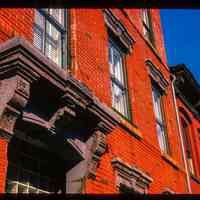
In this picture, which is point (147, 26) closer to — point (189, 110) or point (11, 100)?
point (189, 110)

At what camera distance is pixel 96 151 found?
5777 mm

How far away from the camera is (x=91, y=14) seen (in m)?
7.66

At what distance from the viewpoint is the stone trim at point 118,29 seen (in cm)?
849

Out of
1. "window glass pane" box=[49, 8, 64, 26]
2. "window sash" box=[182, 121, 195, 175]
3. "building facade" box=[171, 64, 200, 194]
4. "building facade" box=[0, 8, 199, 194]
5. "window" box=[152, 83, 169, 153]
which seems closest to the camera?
"building facade" box=[0, 8, 199, 194]

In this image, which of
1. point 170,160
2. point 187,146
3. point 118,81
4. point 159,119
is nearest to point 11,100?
point 118,81

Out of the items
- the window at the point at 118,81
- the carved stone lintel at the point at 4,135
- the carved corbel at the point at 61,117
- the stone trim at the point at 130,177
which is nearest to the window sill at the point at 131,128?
the window at the point at 118,81

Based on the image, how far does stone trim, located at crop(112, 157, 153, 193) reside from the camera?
663 cm

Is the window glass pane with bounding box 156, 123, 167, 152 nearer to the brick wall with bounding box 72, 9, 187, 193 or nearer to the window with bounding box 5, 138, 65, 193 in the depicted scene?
the brick wall with bounding box 72, 9, 187, 193

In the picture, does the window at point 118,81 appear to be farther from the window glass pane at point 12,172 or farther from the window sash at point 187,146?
the window sash at point 187,146

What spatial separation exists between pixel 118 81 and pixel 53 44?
7.73 feet

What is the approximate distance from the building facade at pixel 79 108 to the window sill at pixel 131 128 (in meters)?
0.02

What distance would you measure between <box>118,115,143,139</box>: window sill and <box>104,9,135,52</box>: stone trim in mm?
2249

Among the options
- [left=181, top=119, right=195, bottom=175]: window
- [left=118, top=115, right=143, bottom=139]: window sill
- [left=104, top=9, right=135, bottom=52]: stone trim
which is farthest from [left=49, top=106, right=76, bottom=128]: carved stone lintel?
[left=181, top=119, right=195, bottom=175]: window
